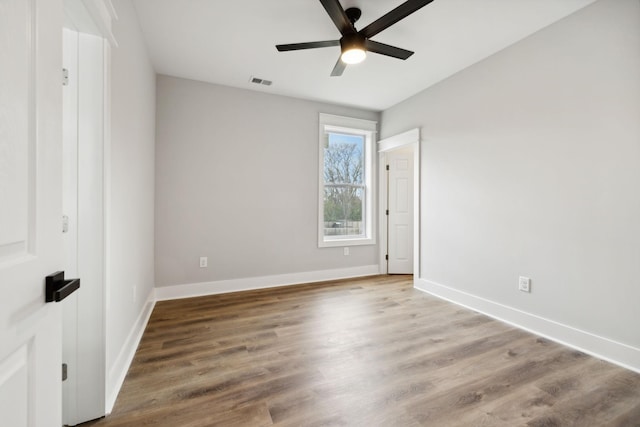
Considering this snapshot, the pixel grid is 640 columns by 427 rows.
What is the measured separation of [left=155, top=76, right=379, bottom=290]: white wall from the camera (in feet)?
10.4

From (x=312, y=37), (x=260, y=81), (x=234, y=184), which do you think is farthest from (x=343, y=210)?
(x=312, y=37)

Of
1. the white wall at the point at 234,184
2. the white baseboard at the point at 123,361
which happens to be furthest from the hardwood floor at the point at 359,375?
the white wall at the point at 234,184

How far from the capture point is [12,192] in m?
0.58

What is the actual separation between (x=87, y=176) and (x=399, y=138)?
11.8ft

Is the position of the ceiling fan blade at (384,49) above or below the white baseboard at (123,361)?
above

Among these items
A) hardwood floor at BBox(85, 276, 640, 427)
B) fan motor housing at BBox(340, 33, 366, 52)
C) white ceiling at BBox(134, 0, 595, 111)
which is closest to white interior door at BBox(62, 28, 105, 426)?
hardwood floor at BBox(85, 276, 640, 427)

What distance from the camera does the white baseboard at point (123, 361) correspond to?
4.80 feet

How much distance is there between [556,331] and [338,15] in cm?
305

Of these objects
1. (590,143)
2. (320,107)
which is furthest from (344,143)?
(590,143)

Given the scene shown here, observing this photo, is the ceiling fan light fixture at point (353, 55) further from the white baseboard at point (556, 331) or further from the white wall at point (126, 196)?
the white baseboard at point (556, 331)

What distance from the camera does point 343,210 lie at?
4.28 meters

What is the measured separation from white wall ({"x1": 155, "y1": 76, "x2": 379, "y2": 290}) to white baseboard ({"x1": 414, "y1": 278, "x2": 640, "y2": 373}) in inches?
69.6

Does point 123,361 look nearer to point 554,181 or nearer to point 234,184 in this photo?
point 234,184

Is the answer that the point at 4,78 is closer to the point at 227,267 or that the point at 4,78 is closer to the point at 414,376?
the point at 414,376
